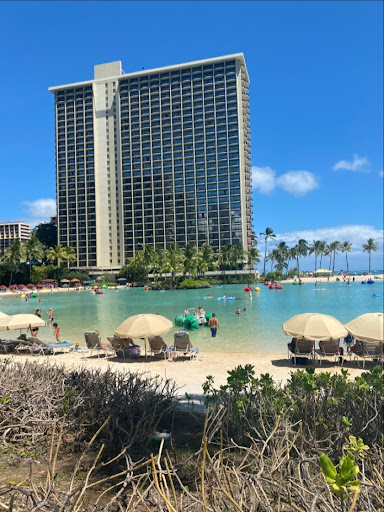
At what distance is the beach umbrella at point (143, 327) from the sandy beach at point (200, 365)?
1.05m

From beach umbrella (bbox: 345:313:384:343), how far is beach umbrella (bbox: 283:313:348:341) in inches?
12.5

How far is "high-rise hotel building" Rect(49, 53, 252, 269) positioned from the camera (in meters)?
113

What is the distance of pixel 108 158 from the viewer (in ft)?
400

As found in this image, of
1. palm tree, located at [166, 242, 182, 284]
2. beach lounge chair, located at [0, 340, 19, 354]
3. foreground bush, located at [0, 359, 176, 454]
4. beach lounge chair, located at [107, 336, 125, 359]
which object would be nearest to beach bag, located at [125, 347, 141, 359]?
beach lounge chair, located at [107, 336, 125, 359]

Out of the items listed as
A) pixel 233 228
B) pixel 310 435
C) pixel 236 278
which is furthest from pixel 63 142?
pixel 310 435

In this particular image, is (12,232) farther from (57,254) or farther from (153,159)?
(153,159)

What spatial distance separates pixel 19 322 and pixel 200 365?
7711mm

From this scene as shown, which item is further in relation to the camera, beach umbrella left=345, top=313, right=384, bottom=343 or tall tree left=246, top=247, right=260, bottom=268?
tall tree left=246, top=247, right=260, bottom=268

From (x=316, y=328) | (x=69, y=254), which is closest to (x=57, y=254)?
(x=69, y=254)

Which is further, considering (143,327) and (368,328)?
(143,327)

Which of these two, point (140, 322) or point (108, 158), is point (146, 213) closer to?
point (108, 158)

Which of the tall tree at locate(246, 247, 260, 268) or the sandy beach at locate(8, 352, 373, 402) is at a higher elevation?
the tall tree at locate(246, 247, 260, 268)

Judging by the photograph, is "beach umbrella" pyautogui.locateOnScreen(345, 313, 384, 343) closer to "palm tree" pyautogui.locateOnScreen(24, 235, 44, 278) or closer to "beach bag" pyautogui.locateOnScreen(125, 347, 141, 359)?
"beach bag" pyautogui.locateOnScreen(125, 347, 141, 359)

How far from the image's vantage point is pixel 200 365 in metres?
12.2
